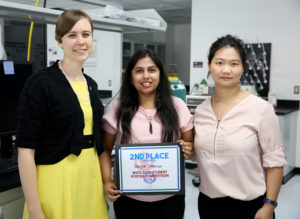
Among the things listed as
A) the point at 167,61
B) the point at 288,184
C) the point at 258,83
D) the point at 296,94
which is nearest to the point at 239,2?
the point at 258,83

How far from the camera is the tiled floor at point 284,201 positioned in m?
2.99

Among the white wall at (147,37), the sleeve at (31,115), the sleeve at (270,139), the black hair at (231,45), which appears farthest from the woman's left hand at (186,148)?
the white wall at (147,37)

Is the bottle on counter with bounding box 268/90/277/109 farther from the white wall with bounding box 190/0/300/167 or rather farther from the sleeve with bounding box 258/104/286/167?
the sleeve with bounding box 258/104/286/167

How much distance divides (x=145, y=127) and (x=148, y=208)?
38 cm

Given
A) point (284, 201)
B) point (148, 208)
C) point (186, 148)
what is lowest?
point (284, 201)

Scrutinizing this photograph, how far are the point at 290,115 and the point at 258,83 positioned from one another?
0.68m

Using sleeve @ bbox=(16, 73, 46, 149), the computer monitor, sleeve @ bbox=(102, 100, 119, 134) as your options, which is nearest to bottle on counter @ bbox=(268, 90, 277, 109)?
sleeve @ bbox=(102, 100, 119, 134)

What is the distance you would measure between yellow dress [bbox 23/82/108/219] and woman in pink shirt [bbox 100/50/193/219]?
9cm

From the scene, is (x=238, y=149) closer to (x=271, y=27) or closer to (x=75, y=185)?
(x=75, y=185)

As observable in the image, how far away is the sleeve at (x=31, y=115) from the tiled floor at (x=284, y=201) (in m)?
2.09

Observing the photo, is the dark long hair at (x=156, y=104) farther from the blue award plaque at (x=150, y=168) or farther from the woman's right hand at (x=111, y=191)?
the woman's right hand at (x=111, y=191)

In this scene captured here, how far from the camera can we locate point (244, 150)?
1.36 m

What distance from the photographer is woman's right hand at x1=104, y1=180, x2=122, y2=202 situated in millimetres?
1417

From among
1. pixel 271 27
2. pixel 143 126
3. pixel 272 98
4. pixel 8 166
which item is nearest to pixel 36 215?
pixel 8 166
